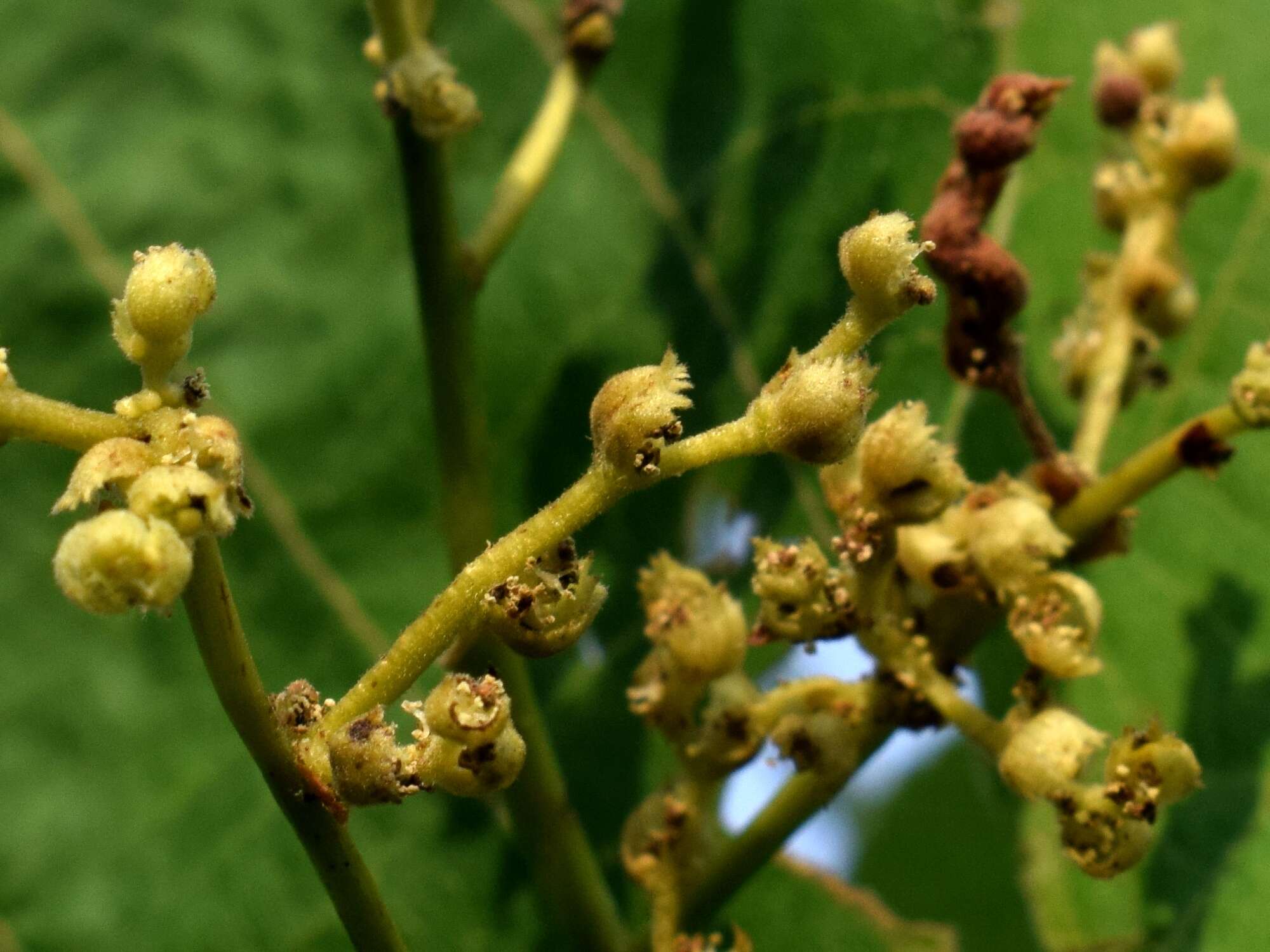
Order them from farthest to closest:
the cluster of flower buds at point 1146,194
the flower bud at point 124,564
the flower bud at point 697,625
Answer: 1. the cluster of flower buds at point 1146,194
2. the flower bud at point 697,625
3. the flower bud at point 124,564

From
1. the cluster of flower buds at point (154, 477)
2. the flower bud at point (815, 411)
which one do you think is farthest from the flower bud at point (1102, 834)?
the cluster of flower buds at point (154, 477)

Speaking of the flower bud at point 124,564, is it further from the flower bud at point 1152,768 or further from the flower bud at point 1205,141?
the flower bud at point 1205,141

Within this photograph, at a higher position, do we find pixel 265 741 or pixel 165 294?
pixel 165 294

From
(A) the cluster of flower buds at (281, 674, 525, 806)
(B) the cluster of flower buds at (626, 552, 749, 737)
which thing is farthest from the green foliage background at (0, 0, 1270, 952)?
(A) the cluster of flower buds at (281, 674, 525, 806)

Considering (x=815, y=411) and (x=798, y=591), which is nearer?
(x=815, y=411)

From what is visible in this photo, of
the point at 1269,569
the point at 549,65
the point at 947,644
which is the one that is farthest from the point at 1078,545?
the point at 549,65

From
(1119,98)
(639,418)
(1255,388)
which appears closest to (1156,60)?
(1119,98)

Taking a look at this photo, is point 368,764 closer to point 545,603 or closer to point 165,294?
point 545,603
